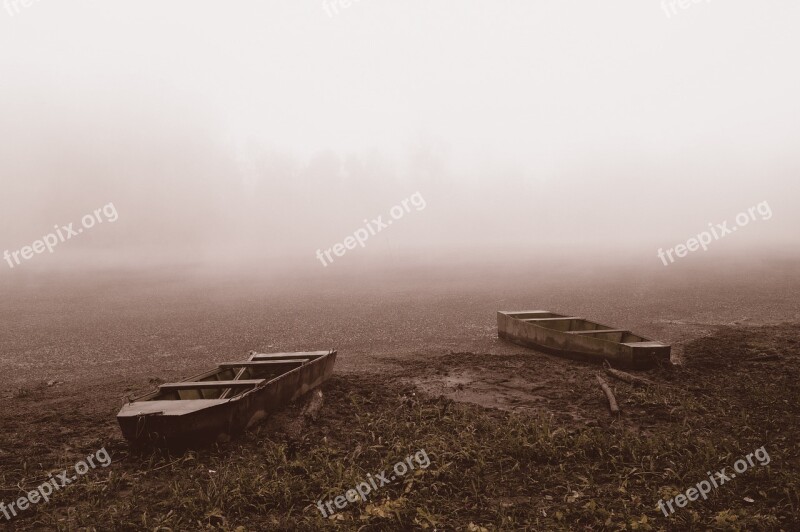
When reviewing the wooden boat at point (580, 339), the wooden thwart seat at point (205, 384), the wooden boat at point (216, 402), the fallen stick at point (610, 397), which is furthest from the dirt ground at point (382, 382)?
the wooden thwart seat at point (205, 384)

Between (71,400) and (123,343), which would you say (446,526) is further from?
(123,343)

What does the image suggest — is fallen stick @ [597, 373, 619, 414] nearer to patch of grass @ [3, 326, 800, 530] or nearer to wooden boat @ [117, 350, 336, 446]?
patch of grass @ [3, 326, 800, 530]

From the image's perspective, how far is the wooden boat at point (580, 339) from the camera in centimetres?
1513

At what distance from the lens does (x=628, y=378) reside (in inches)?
555

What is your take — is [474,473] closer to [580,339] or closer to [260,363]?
[260,363]

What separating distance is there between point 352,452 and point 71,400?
9.92 m

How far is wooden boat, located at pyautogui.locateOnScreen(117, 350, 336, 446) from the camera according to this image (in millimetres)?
9797

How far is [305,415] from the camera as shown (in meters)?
12.0

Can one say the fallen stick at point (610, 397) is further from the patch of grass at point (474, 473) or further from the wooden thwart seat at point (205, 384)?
the wooden thwart seat at point (205, 384)

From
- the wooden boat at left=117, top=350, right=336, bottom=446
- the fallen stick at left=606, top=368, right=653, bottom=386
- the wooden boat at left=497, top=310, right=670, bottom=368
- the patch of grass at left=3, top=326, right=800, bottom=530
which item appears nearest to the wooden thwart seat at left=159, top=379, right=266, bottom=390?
the wooden boat at left=117, top=350, right=336, bottom=446

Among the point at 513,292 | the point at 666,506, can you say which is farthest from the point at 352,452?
the point at 513,292

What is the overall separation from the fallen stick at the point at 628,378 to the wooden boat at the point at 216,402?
28.5 ft

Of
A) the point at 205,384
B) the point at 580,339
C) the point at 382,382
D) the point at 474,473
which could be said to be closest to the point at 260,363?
the point at 205,384

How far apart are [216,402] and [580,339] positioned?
12109mm
